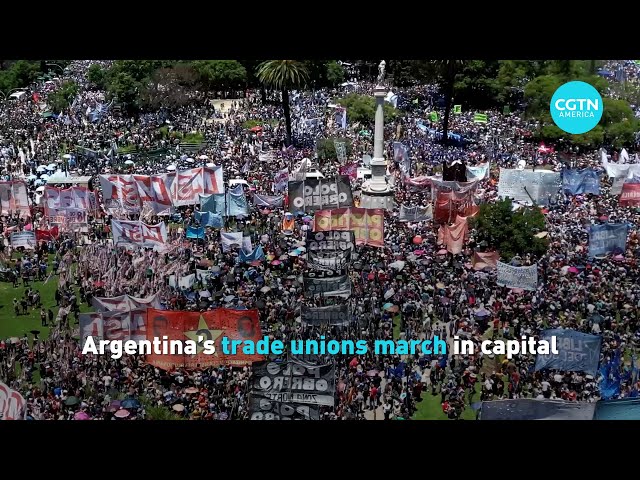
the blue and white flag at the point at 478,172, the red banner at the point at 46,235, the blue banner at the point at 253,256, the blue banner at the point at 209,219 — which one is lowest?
the blue banner at the point at 253,256

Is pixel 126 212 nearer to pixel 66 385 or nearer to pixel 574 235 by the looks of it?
pixel 66 385

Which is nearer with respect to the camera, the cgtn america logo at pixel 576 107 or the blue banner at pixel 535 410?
the blue banner at pixel 535 410

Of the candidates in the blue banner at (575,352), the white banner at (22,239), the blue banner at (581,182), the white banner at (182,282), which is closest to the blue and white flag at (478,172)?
the blue banner at (581,182)

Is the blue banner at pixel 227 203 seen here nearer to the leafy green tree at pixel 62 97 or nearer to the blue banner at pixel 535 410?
the blue banner at pixel 535 410

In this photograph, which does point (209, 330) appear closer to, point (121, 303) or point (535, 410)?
point (121, 303)

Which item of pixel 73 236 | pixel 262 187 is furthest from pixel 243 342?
pixel 262 187

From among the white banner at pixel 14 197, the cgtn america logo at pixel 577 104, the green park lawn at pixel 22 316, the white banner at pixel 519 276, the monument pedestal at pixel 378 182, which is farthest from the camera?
the monument pedestal at pixel 378 182

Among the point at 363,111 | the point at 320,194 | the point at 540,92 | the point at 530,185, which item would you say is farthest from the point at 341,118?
the point at 320,194
